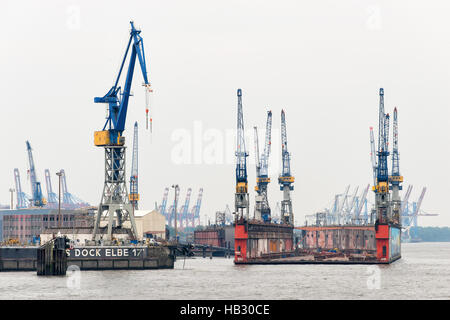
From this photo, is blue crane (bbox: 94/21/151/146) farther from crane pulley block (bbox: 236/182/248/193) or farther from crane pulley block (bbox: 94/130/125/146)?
crane pulley block (bbox: 236/182/248/193)

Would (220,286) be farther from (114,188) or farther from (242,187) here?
(242,187)

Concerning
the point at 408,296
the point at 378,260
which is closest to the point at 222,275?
the point at 408,296

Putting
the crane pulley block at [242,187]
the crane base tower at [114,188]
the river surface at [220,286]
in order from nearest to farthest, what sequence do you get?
the river surface at [220,286], the crane base tower at [114,188], the crane pulley block at [242,187]

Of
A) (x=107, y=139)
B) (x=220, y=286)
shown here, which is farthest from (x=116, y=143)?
(x=220, y=286)

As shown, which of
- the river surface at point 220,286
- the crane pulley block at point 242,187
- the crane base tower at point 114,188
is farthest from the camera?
the crane pulley block at point 242,187

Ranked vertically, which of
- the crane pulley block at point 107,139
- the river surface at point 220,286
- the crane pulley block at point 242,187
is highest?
the crane pulley block at point 107,139

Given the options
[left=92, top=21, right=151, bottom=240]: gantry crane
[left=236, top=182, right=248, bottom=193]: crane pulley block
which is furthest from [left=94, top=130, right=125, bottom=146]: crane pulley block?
[left=236, top=182, right=248, bottom=193]: crane pulley block

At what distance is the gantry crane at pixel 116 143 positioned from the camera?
133000mm

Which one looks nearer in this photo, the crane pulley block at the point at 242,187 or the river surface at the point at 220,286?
the river surface at the point at 220,286

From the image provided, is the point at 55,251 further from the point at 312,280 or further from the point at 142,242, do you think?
the point at 312,280

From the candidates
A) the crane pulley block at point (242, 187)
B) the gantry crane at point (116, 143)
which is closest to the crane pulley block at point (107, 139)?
the gantry crane at point (116, 143)

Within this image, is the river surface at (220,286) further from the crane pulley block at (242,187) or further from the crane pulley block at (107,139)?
the crane pulley block at (242,187)

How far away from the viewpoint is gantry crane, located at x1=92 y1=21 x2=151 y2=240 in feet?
436

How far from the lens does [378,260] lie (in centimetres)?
16000
